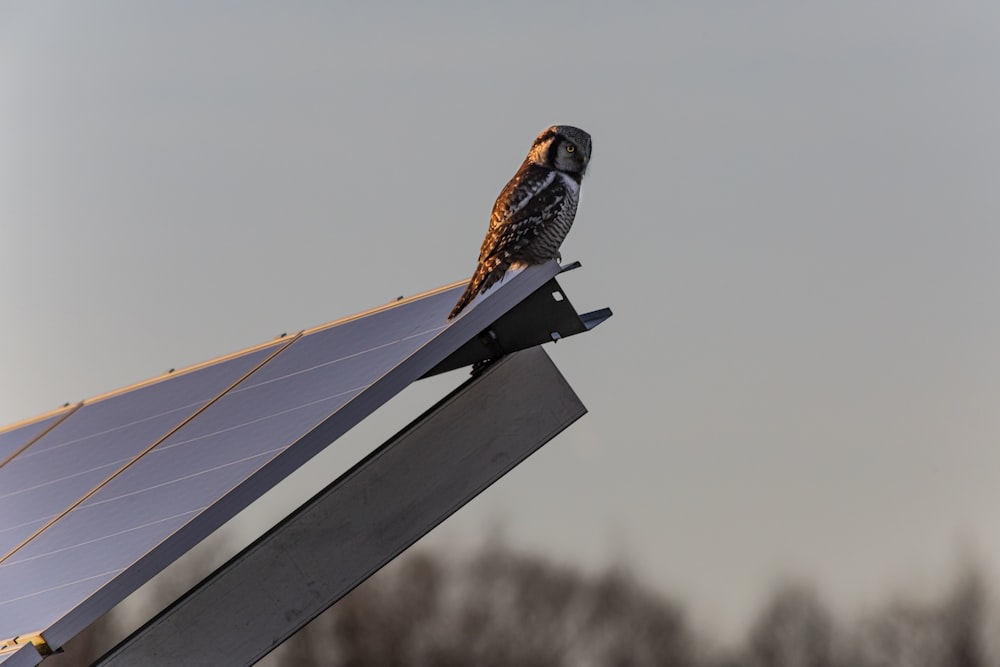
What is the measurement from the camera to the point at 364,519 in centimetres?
707

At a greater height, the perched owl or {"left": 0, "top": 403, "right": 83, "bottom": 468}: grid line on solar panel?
{"left": 0, "top": 403, "right": 83, "bottom": 468}: grid line on solar panel

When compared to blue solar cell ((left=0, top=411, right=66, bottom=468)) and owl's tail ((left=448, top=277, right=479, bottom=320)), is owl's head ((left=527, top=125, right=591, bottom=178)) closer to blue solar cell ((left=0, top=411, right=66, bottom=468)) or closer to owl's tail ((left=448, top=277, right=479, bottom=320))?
owl's tail ((left=448, top=277, right=479, bottom=320))

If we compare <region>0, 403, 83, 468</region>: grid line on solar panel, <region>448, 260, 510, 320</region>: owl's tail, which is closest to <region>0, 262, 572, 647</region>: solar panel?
<region>448, 260, 510, 320</region>: owl's tail

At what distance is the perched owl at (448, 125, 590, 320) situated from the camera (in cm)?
753

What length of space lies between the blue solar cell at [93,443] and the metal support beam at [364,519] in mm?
1691

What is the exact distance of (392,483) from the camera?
7.16m

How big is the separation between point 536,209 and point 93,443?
3.43m

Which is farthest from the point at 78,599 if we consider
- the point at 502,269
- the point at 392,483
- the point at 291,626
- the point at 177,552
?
the point at 502,269

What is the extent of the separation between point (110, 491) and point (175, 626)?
1416mm

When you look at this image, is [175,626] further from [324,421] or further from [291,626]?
[324,421]

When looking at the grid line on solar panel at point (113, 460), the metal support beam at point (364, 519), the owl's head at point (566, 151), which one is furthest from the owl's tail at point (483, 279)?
the grid line on solar panel at point (113, 460)

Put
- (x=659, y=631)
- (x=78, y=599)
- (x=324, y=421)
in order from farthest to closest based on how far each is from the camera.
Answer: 1. (x=659, y=631)
2. (x=324, y=421)
3. (x=78, y=599)

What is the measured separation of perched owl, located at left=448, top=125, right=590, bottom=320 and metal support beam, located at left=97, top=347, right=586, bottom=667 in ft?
1.42

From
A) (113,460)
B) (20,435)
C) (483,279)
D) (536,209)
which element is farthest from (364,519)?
(20,435)
